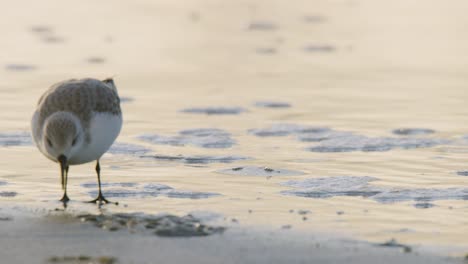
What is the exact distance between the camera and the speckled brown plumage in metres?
6.43

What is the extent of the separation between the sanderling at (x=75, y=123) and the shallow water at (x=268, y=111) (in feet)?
1.06

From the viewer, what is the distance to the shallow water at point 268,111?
6.53m

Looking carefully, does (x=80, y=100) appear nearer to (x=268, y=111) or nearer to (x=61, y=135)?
(x=61, y=135)

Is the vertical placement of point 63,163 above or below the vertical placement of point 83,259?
above

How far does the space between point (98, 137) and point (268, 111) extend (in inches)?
146

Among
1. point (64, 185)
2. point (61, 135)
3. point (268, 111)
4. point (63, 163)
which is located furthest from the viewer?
point (268, 111)

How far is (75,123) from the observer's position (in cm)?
627

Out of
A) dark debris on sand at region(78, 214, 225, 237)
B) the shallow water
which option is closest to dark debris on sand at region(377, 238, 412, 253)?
the shallow water

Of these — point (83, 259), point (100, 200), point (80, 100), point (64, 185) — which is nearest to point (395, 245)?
point (83, 259)

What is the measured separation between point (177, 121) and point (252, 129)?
710 millimetres

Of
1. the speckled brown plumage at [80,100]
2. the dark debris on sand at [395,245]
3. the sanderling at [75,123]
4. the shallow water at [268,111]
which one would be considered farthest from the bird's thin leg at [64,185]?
the dark debris on sand at [395,245]

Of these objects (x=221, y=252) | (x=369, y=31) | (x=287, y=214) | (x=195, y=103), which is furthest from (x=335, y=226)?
(x=369, y=31)

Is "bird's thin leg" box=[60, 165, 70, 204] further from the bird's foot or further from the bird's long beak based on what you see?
the bird's foot

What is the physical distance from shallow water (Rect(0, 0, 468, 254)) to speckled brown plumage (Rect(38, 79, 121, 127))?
556 millimetres
